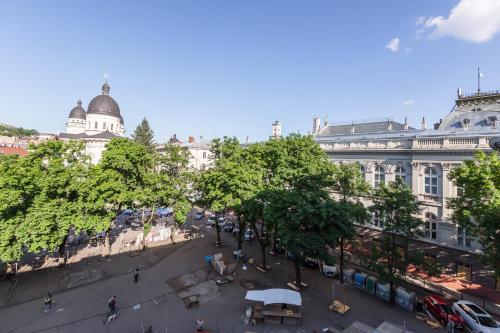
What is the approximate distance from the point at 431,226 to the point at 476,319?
40.3 feet

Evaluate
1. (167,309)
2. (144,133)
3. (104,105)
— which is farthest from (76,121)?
(167,309)

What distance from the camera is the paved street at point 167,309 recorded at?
18.7 m

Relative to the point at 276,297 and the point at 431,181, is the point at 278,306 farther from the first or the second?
the point at 431,181

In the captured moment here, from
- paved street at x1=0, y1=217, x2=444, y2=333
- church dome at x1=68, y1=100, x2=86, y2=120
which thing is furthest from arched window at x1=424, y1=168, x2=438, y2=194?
church dome at x1=68, y1=100, x2=86, y2=120

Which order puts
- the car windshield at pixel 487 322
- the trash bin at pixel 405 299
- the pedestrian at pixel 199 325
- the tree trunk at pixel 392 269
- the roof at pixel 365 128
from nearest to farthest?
the pedestrian at pixel 199 325 → the car windshield at pixel 487 322 → the tree trunk at pixel 392 269 → the trash bin at pixel 405 299 → the roof at pixel 365 128

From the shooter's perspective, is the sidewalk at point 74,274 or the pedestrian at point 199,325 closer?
the pedestrian at point 199,325

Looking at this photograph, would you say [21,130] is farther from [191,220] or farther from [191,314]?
[191,314]

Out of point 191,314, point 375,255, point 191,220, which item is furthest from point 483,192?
point 191,220

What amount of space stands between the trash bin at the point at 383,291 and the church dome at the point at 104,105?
7994cm

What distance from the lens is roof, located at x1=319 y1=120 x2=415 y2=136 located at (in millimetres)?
44156

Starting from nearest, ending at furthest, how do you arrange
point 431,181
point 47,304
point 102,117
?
point 47,304, point 431,181, point 102,117

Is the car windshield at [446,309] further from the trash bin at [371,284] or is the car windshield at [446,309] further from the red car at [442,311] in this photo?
the trash bin at [371,284]

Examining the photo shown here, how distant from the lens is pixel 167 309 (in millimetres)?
20812

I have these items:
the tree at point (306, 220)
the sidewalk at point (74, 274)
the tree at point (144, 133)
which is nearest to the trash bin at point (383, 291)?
the tree at point (306, 220)
